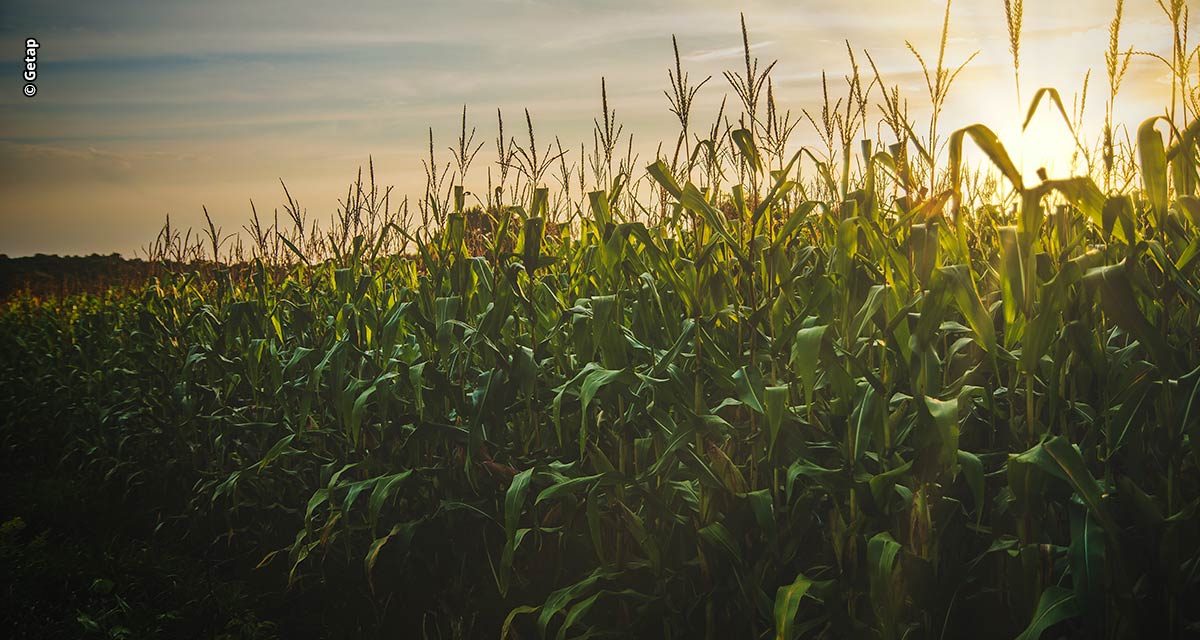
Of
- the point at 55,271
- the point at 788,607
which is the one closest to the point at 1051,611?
the point at 788,607

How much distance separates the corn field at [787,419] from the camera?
1.62 metres

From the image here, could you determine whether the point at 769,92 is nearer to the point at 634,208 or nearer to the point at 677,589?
the point at 634,208

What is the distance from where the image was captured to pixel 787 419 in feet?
6.23

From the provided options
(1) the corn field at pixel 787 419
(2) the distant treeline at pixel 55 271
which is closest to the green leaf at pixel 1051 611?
(1) the corn field at pixel 787 419

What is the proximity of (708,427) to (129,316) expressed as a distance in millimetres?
6227

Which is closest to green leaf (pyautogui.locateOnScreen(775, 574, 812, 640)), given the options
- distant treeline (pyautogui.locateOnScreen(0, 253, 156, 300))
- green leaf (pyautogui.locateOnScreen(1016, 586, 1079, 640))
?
green leaf (pyautogui.locateOnScreen(1016, 586, 1079, 640))

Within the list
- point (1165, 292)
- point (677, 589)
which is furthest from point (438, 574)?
point (1165, 292)

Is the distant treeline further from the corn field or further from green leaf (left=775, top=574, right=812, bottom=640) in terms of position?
green leaf (left=775, top=574, right=812, bottom=640)

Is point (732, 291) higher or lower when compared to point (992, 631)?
higher

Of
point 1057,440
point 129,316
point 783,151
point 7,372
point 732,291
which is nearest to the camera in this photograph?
point 1057,440

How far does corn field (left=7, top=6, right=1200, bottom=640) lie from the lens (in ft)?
5.32

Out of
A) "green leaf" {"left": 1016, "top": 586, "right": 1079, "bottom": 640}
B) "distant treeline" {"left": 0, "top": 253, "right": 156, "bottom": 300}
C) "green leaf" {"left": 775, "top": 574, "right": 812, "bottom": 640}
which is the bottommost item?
"green leaf" {"left": 775, "top": 574, "right": 812, "bottom": 640}

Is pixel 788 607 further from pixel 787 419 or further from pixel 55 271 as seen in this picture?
pixel 55 271

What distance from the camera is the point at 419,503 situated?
2.92m
